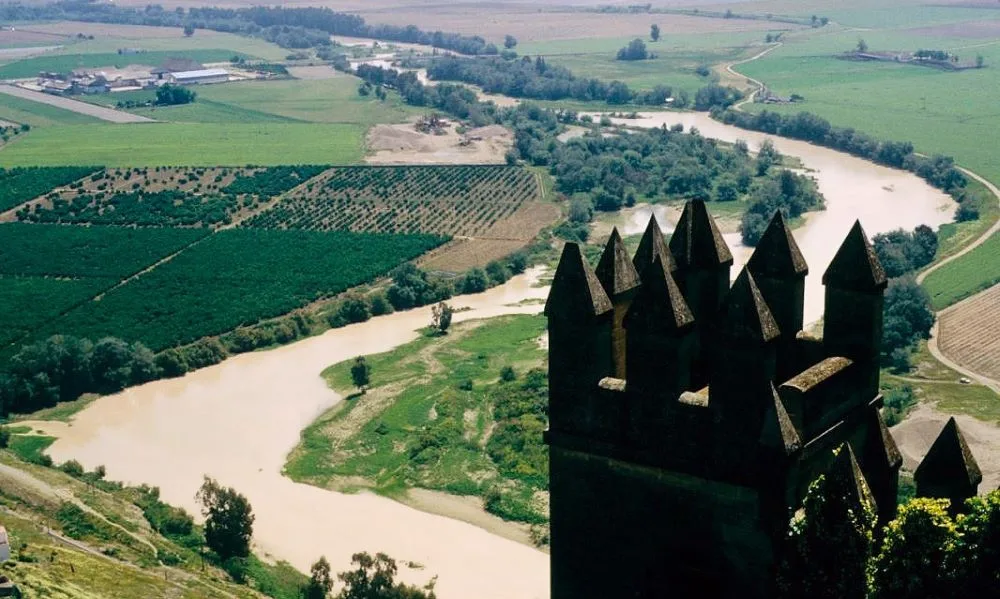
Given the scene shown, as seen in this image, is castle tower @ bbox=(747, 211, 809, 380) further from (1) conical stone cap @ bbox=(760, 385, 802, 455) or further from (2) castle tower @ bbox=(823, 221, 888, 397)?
(1) conical stone cap @ bbox=(760, 385, 802, 455)

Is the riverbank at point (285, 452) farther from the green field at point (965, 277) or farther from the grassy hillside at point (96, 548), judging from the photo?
the green field at point (965, 277)

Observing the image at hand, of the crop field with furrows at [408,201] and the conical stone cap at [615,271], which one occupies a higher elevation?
the conical stone cap at [615,271]

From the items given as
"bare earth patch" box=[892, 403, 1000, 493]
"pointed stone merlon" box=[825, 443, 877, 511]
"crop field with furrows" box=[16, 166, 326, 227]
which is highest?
"pointed stone merlon" box=[825, 443, 877, 511]

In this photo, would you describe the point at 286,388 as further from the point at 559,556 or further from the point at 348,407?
the point at 559,556

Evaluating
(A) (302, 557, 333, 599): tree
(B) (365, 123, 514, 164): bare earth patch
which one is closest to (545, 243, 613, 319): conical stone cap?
Answer: (A) (302, 557, 333, 599): tree

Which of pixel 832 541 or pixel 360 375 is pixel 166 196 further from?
pixel 832 541

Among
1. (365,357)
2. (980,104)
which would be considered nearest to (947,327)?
(365,357)

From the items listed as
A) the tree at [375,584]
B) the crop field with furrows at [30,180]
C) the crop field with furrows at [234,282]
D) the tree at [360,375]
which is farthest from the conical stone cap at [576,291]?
the crop field with furrows at [30,180]
